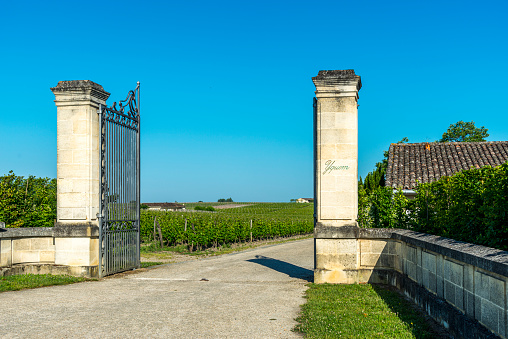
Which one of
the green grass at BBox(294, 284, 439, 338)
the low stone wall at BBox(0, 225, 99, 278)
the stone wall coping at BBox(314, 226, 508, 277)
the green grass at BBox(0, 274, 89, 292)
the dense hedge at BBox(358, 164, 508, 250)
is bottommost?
the green grass at BBox(0, 274, 89, 292)

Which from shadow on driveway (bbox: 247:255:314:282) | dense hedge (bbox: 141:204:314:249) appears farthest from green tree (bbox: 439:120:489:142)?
shadow on driveway (bbox: 247:255:314:282)

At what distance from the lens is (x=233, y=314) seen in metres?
6.62

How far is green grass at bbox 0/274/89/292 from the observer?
8655 mm

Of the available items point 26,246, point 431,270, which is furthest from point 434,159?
point 26,246

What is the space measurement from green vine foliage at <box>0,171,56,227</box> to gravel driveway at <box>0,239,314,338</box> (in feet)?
14.6

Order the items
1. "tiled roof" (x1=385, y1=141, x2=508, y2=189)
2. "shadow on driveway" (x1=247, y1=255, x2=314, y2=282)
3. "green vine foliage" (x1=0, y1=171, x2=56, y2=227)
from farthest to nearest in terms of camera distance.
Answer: "tiled roof" (x1=385, y1=141, x2=508, y2=189)
"green vine foliage" (x1=0, y1=171, x2=56, y2=227)
"shadow on driveway" (x1=247, y1=255, x2=314, y2=282)

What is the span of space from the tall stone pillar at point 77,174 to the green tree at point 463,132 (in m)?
36.0

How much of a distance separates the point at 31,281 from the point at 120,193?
Answer: 2.70 m

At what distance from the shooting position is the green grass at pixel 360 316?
5453mm

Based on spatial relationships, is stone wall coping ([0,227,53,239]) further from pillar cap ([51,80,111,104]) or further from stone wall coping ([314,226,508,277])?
stone wall coping ([314,226,508,277])

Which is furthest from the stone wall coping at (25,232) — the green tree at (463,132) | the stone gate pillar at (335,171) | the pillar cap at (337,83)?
the green tree at (463,132)

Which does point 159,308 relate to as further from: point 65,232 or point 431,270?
point 65,232

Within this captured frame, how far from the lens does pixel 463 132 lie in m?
40.1

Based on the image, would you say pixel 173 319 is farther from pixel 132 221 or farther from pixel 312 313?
pixel 132 221
